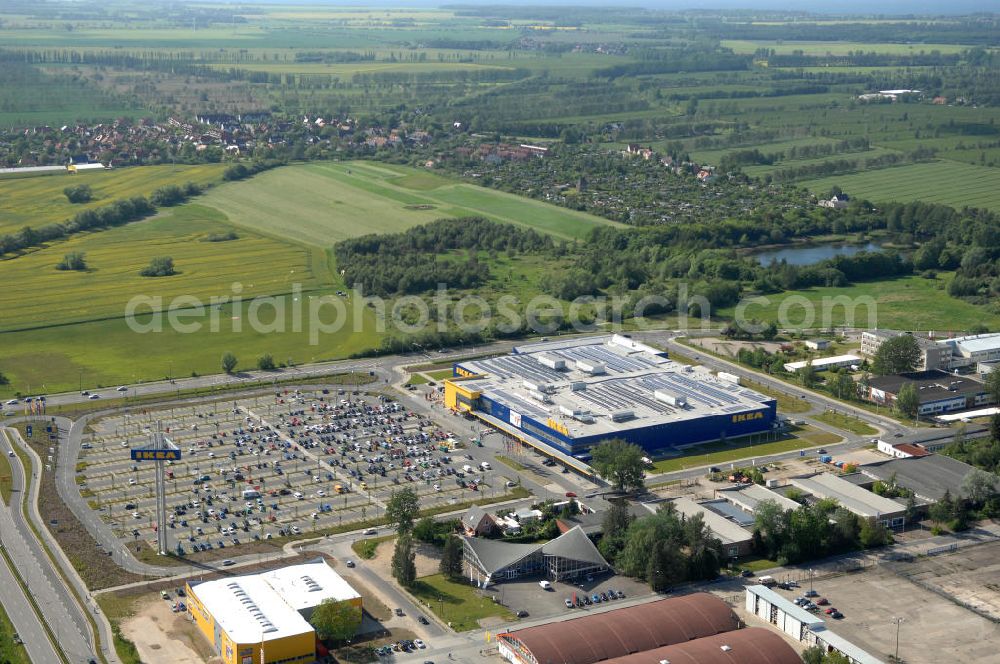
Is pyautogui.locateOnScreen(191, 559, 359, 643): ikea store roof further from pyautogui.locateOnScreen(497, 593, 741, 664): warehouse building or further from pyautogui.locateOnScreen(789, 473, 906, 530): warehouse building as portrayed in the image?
pyautogui.locateOnScreen(789, 473, 906, 530): warehouse building

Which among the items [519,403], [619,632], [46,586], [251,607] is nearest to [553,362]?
[519,403]

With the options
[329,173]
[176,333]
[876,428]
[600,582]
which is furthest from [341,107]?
[600,582]

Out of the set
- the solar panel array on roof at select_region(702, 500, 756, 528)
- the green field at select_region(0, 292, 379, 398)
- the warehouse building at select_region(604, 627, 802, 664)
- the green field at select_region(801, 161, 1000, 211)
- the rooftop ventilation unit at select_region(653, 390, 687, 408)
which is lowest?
the green field at select_region(0, 292, 379, 398)

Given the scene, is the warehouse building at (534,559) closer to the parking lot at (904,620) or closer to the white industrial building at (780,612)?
the white industrial building at (780,612)

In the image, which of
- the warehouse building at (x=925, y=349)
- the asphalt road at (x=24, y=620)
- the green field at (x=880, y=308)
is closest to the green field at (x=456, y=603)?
the asphalt road at (x=24, y=620)

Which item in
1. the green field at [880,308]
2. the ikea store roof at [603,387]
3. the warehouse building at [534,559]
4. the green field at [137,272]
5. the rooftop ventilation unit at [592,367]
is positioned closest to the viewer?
the warehouse building at [534,559]

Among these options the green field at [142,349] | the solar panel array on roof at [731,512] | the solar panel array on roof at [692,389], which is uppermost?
the solar panel array on roof at [692,389]

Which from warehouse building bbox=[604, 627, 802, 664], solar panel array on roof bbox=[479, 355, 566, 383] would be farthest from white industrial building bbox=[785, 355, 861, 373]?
warehouse building bbox=[604, 627, 802, 664]

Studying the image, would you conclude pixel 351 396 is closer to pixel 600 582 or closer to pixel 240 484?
pixel 240 484
